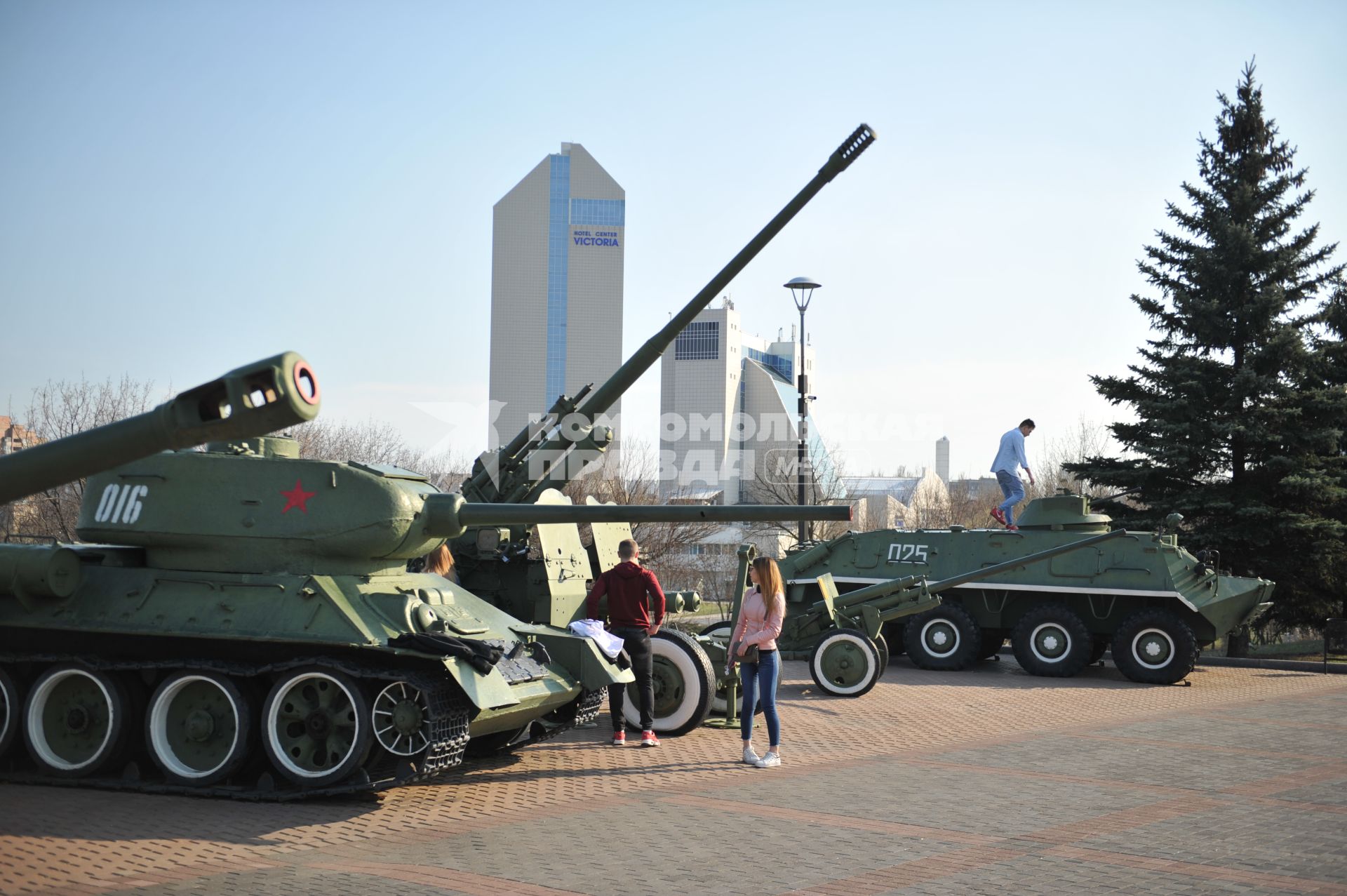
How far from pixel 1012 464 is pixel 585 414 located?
8185 mm

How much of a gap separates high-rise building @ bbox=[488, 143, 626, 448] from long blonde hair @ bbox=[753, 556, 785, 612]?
12783cm

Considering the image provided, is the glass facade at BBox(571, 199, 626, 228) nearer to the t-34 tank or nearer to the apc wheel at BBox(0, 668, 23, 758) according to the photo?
the t-34 tank

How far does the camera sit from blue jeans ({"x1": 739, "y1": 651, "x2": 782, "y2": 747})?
11.0 meters

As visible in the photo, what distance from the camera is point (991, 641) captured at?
69.5 feet

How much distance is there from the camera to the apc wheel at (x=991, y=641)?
68.3ft

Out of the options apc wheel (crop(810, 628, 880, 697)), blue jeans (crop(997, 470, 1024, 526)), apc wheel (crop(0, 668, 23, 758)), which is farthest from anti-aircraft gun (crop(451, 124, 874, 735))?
blue jeans (crop(997, 470, 1024, 526))

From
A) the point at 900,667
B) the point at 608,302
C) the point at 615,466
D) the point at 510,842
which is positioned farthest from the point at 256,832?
the point at 608,302

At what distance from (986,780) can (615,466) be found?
32.0 meters

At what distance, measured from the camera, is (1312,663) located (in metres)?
21.4

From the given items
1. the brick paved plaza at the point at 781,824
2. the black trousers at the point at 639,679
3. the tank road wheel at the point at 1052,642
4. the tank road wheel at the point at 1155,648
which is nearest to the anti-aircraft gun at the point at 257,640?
the brick paved plaza at the point at 781,824

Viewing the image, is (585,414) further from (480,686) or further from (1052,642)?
(1052,642)

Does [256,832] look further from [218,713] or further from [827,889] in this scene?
[827,889]

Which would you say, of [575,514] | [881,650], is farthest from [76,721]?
[881,650]

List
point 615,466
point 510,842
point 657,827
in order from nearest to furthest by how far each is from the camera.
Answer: point 510,842 → point 657,827 → point 615,466
